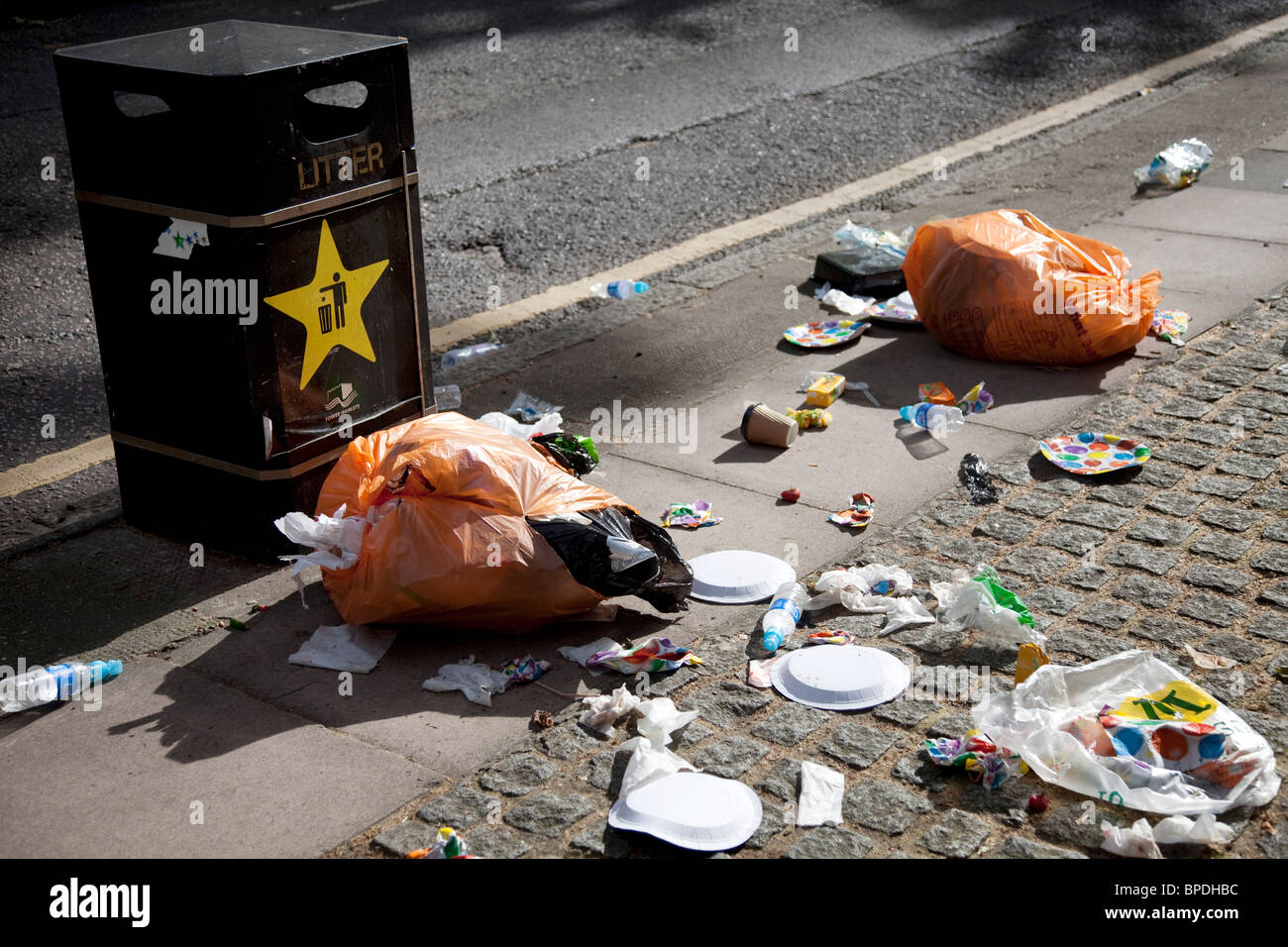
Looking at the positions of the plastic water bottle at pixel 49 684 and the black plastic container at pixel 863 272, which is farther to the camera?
the black plastic container at pixel 863 272

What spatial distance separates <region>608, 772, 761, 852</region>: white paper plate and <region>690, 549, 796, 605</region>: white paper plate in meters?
0.85

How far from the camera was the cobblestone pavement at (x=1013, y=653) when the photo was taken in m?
2.62

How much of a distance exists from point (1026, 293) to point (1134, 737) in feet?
8.33

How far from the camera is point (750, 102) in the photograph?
878 centimetres

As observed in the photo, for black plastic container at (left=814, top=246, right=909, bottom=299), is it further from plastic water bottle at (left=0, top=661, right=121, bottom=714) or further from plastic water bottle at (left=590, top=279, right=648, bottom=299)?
plastic water bottle at (left=0, top=661, right=121, bottom=714)

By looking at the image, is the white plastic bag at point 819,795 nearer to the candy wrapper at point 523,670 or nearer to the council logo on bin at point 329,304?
the candy wrapper at point 523,670

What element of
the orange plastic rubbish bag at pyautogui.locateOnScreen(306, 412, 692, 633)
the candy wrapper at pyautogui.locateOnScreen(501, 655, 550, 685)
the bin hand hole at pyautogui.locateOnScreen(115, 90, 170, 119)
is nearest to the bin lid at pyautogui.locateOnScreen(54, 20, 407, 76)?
the orange plastic rubbish bag at pyautogui.locateOnScreen(306, 412, 692, 633)

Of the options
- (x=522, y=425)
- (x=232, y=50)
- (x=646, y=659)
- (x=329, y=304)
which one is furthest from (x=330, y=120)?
(x=646, y=659)

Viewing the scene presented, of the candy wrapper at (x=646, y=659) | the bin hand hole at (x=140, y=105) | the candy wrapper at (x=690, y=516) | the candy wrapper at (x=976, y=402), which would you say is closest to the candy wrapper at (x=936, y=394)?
the candy wrapper at (x=976, y=402)

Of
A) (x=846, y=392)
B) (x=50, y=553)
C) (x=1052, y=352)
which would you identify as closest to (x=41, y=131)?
(x=50, y=553)

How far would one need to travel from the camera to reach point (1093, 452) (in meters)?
4.27

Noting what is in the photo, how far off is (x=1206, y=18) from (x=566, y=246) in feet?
25.4

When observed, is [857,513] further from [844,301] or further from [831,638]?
[844,301]

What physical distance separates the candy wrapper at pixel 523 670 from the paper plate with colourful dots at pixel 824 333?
99.1 inches
